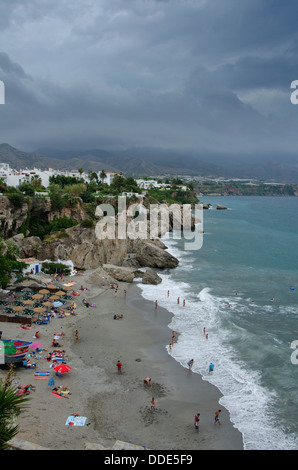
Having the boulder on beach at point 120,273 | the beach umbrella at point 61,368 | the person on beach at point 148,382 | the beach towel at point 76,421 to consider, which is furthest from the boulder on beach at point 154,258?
the beach towel at point 76,421

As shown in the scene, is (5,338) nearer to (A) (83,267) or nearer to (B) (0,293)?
(B) (0,293)

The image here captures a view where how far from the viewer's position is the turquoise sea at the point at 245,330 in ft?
50.4

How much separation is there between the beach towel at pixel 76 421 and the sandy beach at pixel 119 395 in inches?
7.2

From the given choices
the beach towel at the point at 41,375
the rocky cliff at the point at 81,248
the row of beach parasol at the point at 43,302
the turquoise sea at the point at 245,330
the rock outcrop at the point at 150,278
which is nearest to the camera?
the turquoise sea at the point at 245,330

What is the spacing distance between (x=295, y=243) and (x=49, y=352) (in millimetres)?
55827

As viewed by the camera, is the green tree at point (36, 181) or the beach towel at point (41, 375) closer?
the beach towel at point (41, 375)

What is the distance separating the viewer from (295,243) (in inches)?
2480

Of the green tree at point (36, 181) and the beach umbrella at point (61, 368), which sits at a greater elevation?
the green tree at point (36, 181)

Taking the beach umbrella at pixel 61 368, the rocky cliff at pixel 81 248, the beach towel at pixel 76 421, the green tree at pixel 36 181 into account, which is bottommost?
the beach towel at pixel 76 421

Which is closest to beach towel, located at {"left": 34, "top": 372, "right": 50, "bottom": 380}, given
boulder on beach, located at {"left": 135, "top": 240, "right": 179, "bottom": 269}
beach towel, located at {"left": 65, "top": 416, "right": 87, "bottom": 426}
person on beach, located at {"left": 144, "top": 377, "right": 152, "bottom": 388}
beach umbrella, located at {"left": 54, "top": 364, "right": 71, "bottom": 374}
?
beach umbrella, located at {"left": 54, "top": 364, "right": 71, "bottom": 374}

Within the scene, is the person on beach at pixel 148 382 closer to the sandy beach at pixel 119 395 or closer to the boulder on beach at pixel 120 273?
the sandy beach at pixel 119 395

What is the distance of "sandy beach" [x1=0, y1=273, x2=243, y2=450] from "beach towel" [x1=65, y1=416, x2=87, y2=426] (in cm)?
18

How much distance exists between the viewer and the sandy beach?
1325 cm

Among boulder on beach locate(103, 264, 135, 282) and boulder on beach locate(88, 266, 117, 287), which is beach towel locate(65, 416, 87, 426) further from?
boulder on beach locate(103, 264, 135, 282)
